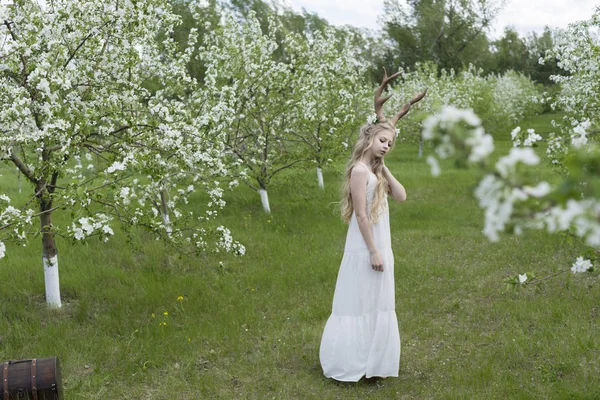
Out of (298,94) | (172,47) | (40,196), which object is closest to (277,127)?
(298,94)

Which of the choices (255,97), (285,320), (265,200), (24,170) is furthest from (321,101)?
(24,170)

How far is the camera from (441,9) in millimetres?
53031

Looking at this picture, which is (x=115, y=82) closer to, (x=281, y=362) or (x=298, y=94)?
(x=281, y=362)

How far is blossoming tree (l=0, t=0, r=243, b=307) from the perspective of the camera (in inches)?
221

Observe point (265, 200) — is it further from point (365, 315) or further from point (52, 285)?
point (365, 315)

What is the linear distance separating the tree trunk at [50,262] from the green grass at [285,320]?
7.5 inches

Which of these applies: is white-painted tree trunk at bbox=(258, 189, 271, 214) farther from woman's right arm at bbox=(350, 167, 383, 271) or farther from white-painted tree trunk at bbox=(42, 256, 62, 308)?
woman's right arm at bbox=(350, 167, 383, 271)

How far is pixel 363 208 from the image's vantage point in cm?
536

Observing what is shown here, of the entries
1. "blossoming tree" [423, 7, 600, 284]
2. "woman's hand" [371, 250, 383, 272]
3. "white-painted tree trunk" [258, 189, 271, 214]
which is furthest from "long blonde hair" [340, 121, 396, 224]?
"white-painted tree trunk" [258, 189, 271, 214]

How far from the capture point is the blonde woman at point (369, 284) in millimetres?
5473

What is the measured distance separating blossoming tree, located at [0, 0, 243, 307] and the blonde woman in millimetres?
1931

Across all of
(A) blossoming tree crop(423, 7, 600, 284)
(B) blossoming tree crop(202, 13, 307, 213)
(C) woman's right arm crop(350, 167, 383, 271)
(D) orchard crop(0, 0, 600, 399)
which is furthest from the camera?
(B) blossoming tree crop(202, 13, 307, 213)

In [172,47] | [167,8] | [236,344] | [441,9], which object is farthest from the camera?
[441,9]

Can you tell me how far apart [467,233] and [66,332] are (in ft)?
24.2
